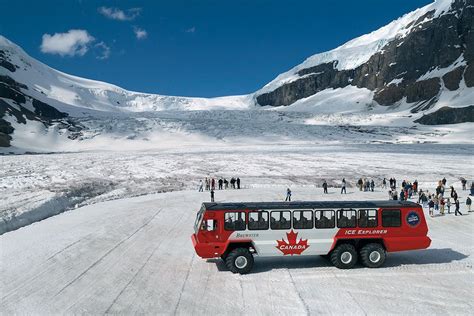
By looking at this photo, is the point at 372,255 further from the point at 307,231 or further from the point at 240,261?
the point at 240,261

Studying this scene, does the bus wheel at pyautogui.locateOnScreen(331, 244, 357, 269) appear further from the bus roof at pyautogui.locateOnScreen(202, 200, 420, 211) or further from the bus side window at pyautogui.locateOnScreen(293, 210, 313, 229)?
the bus roof at pyautogui.locateOnScreen(202, 200, 420, 211)

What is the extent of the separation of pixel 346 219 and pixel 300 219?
174 centimetres

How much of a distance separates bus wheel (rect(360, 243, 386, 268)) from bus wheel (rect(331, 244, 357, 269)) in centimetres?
34

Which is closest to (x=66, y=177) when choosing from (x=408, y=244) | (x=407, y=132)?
(x=408, y=244)

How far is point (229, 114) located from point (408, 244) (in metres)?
136

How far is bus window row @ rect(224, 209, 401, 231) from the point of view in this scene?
15586 mm

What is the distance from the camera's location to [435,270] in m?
15.8

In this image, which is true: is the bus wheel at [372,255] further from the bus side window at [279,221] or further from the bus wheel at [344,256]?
the bus side window at [279,221]

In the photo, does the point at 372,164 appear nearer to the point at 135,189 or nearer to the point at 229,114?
the point at 135,189

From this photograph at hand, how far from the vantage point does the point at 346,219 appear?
52.1ft

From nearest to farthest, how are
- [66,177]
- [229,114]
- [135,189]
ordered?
[135,189]
[66,177]
[229,114]

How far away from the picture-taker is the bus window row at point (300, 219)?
15.6 metres

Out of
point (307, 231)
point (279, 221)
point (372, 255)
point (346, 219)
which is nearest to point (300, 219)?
point (307, 231)

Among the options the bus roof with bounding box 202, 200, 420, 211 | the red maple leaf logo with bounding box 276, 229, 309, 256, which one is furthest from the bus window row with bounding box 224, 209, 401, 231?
the red maple leaf logo with bounding box 276, 229, 309, 256
